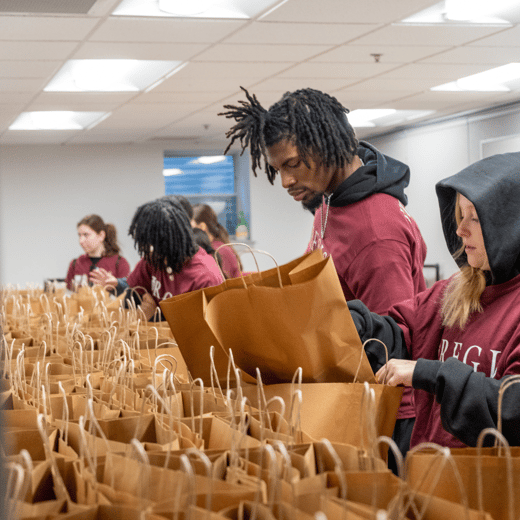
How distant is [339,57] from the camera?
4.11 metres

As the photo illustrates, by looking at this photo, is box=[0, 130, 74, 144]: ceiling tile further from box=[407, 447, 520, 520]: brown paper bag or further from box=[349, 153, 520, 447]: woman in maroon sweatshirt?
box=[407, 447, 520, 520]: brown paper bag

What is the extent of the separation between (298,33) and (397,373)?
283 centimetres

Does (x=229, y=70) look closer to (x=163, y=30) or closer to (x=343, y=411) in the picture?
(x=163, y=30)

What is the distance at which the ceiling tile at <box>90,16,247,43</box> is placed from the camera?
3.26m

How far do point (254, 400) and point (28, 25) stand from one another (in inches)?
107

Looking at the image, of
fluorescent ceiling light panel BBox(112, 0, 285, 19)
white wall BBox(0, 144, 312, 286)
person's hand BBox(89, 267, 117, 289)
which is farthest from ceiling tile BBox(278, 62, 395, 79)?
white wall BBox(0, 144, 312, 286)

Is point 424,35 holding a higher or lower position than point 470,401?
higher

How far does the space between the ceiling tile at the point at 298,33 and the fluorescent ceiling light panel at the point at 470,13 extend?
27 cm

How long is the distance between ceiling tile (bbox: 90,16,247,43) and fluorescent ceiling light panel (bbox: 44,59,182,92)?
0.77 metres

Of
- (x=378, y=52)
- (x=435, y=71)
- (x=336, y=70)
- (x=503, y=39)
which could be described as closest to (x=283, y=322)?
(x=378, y=52)

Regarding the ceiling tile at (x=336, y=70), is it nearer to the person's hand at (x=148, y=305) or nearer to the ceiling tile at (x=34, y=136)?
the person's hand at (x=148, y=305)

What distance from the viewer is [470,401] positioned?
3.21ft

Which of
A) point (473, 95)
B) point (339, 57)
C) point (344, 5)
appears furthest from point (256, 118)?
point (473, 95)

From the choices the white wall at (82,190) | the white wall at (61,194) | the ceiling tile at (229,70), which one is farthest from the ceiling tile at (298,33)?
the white wall at (61,194)
